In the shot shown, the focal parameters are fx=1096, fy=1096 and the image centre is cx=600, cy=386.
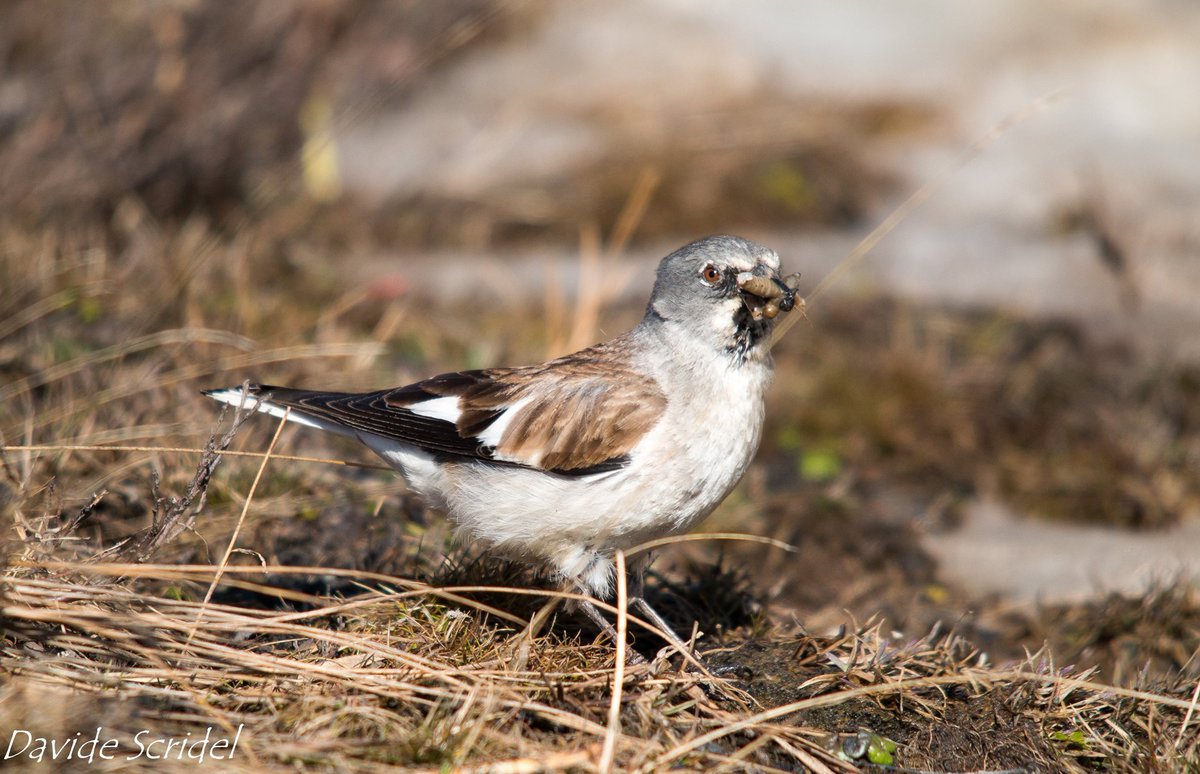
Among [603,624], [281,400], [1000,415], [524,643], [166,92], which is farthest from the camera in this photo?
[166,92]

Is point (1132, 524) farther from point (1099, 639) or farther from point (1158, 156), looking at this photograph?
point (1158, 156)

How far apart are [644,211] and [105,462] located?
4.80 m

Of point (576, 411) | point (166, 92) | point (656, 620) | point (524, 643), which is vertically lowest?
point (656, 620)

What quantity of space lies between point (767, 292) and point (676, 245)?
14.2 ft

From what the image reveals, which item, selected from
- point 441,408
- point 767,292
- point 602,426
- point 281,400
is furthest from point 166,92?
point 767,292

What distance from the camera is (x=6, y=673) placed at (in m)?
2.71

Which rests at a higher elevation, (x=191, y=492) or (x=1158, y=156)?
(x=1158, y=156)

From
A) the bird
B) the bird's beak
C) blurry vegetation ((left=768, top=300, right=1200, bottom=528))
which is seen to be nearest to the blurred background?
blurry vegetation ((left=768, top=300, right=1200, bottom=528))

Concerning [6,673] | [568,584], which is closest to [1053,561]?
[568,584]

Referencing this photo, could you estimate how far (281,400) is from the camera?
12.4 ft

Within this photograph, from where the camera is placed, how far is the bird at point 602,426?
348 centimetres

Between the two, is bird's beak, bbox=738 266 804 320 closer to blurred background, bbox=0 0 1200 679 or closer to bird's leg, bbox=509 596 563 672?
blurred background, bbox=0 0 1200 679

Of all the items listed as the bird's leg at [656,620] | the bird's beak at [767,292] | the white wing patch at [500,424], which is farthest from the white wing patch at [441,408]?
the bird's beak at [767,292]

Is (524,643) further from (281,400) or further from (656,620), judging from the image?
(281,400)
